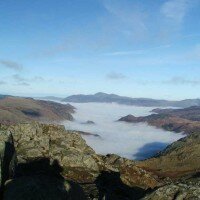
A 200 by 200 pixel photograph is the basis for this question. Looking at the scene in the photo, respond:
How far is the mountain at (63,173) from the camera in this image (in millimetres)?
26109

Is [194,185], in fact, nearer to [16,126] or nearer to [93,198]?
[93,198]

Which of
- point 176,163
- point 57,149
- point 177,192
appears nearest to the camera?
point 177,192

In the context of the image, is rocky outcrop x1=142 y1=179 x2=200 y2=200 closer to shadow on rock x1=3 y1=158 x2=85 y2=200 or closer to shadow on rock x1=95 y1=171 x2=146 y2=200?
shadow on rock x1=3 y1=158 x2=85 y2=200

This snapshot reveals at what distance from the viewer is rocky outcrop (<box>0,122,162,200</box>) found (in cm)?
2712

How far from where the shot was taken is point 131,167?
99.2 m

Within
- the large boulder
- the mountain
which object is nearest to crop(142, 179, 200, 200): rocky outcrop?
the mountain

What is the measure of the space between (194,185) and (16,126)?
6776 cm

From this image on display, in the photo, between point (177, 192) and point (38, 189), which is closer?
point (177, 192)

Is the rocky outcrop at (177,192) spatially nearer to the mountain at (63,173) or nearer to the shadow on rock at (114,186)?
the mountain at (63,173)

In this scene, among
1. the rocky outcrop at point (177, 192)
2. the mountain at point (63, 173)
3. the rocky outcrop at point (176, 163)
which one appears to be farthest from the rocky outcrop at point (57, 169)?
the rocky outcrop at point (176, 163)

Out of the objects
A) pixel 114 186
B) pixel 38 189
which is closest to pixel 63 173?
pixel 114 186

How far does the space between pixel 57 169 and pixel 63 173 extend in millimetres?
1715

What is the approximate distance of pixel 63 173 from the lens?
228ft

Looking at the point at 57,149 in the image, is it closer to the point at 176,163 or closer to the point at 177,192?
Result: the point at 177,192
